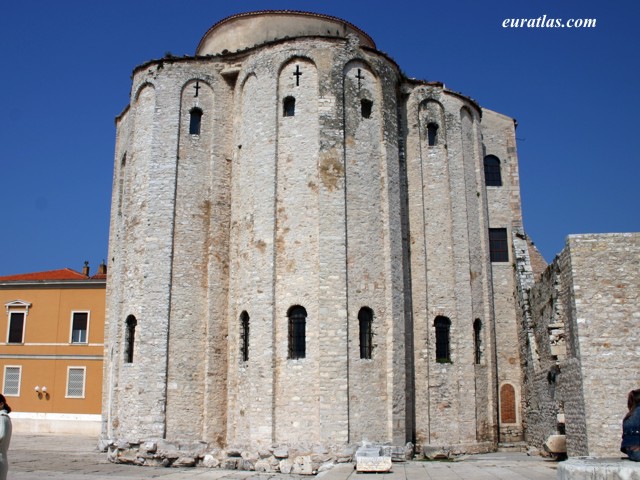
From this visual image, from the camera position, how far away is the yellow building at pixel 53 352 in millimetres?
32094

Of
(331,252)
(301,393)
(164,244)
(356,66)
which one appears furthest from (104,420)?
(356,66)

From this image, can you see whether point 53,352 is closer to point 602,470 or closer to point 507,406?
point 507,406

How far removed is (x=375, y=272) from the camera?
20.7 metres

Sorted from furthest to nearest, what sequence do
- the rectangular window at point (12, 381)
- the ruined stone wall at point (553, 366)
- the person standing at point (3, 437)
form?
1. the rectangular window at point (12, 381)
2. the ruined stone wall at point (553, 366)
3. the person standing at point (3, 437)

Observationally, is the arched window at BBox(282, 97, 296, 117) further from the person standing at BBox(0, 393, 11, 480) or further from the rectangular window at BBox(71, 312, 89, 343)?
the rectangular window at BBox(71, 312, 89, 343)

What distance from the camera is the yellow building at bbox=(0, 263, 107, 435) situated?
1264 inches

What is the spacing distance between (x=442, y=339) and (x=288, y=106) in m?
8.92

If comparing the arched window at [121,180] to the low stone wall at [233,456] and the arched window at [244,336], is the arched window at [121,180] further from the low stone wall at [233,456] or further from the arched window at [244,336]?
the low stone wall at [233,456]

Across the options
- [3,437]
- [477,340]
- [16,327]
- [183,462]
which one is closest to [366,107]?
[477,340]

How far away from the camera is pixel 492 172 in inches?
1049

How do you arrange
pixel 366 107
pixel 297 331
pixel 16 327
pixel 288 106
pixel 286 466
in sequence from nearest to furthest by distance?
pixel 286 466, pixel 297 331, pixel 288 106, pixel 366 107, pixel 16 327

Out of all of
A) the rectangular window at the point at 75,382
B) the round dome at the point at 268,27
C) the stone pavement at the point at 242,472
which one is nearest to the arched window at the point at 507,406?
the stone pavement at the point at 242,472

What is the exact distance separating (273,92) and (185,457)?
1141 cm

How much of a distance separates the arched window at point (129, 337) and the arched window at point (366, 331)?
23.5ft
